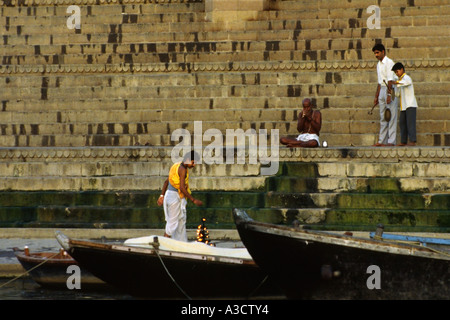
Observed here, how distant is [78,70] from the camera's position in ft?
57.9

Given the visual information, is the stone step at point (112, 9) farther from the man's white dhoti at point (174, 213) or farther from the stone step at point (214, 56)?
the man's white dhoti at point (174, 213)

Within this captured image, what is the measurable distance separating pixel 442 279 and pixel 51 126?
8342 millimetres

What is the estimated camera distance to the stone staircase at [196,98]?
14.4 metres

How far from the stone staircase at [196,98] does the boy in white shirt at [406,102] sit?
425 mm

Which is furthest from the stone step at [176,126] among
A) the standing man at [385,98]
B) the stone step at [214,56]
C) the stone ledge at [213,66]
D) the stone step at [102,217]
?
the stone step at [102,217]

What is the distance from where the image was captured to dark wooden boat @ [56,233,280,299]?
429 inches

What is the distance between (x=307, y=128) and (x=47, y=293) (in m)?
5.21

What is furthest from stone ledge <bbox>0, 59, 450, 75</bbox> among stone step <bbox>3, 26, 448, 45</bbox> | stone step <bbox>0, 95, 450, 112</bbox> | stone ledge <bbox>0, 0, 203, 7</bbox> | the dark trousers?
the dark trousers

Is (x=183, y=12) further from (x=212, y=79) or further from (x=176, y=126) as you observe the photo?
(x=176, y=126)

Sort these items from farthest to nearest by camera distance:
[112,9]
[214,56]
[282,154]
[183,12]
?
[112,9] < [183,12] < [214,56] < [282,154]

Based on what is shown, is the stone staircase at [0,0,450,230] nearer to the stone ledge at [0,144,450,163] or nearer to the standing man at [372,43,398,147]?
the stone ledge at [0,144,450,163]

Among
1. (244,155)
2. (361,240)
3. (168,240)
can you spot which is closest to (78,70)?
(244,155)

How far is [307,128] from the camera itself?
15195 millimetres

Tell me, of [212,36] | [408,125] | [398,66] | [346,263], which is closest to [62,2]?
[212,36]
